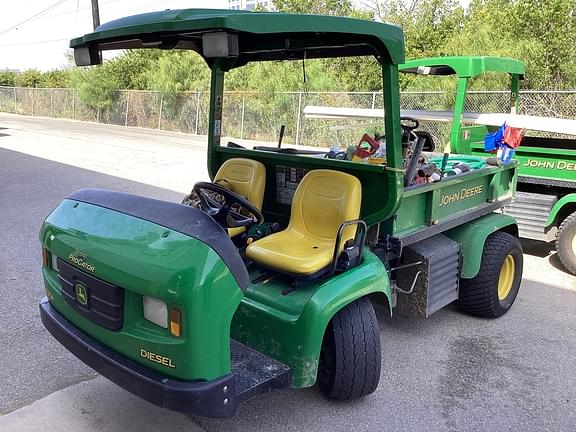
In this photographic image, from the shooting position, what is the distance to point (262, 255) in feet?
9.73

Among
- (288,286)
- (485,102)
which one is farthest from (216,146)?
(485,102)

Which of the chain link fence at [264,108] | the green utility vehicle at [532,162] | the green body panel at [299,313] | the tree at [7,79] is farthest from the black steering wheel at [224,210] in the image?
the tree at [7,79]

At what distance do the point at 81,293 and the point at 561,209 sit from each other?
459 cm

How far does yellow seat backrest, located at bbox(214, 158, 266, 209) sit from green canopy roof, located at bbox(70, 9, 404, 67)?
2.60 ft

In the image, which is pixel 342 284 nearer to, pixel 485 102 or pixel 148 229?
pixel 148 229

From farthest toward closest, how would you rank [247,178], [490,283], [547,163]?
[547,163] → [490,283] → [247,178]

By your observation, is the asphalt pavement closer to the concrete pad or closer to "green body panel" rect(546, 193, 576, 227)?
the concrete pad

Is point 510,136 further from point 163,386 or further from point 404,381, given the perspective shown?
point 163,386

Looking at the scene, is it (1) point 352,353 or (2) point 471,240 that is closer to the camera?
(1) point 352,353

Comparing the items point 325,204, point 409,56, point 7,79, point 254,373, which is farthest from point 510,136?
point 7,79

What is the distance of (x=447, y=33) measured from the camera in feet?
58.5

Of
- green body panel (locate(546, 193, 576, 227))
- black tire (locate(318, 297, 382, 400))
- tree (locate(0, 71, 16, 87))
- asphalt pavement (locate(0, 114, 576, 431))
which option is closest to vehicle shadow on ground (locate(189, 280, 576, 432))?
asphalt pavement (locate(0, 114, 576, 431))

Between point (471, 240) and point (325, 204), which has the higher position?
point (325, 204)

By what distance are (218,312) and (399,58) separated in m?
1.71
